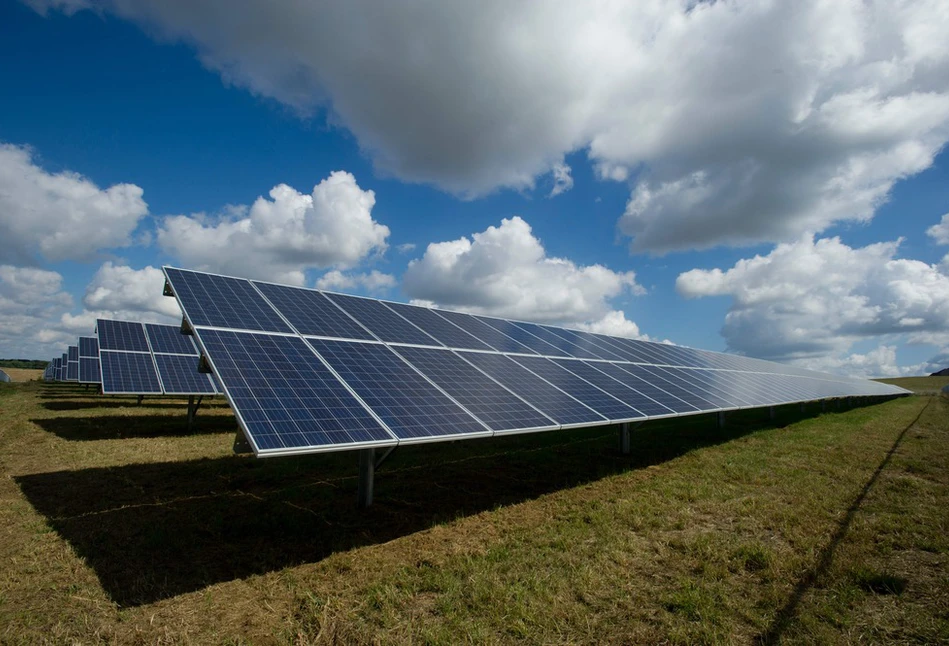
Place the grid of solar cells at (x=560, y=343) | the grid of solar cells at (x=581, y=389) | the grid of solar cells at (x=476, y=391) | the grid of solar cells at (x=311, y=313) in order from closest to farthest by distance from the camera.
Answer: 1. the grid of solar cells at (x=476, y=391)
2. the grid of solar cells at (x=311, y=313)
3. the grid of solar cells at (x=581, y=389)
4. the grid of solar cells at (x=560, y=343)

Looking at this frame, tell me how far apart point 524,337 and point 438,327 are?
462 cm

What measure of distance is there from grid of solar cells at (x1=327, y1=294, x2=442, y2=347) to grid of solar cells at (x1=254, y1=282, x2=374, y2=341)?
0.41 m

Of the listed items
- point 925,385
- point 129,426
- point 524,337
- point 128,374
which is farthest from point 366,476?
point 925,385

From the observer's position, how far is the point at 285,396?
8141 millimetres

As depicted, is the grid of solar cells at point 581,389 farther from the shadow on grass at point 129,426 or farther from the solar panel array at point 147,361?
the shadow on grass at point 129,426

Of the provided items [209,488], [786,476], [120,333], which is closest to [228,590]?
[209,488]

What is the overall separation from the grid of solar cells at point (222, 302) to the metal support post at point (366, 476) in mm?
3487

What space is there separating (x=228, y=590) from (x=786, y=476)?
1388 centimetres

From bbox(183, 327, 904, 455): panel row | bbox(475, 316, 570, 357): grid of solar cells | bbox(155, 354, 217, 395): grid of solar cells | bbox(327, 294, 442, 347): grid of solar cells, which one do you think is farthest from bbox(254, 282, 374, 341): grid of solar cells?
bbox(155, 354, 217, 395): grid of solar cells

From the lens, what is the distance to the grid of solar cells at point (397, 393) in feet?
28.1

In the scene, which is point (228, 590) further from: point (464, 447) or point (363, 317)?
point (464, 447)

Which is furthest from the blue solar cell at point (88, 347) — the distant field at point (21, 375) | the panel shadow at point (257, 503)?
the distant field at point (21, 375)

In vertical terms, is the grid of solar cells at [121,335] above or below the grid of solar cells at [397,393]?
above

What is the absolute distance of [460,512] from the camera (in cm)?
1021
